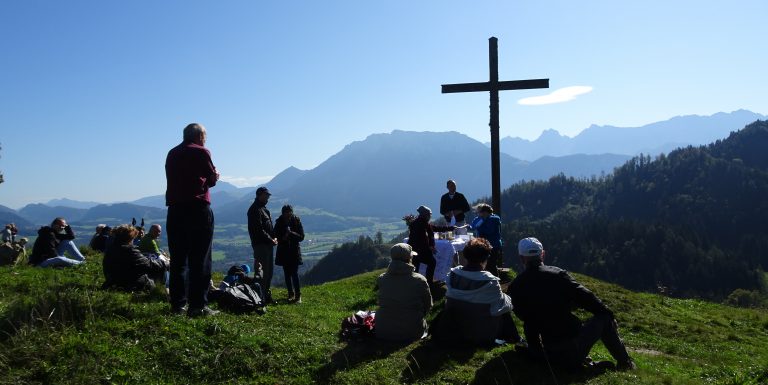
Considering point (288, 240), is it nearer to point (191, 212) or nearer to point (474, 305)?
point (191, 212)

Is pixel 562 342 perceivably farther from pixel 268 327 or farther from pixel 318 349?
pixel 268 327

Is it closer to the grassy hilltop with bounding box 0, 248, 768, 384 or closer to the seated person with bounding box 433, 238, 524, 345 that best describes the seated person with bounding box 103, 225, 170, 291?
the grassy hilltop with bounding box 0, 248, 768, 384

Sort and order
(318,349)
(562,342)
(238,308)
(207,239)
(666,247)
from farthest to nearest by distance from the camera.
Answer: (666,247) → (238,308) → (207,239) → (318,349) → (562,342)

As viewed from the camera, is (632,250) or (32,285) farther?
(632,250)

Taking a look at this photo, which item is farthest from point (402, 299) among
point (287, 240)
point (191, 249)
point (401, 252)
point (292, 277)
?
point (292, 277)

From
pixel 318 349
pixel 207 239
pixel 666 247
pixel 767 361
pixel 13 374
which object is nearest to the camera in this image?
pixel 13 374

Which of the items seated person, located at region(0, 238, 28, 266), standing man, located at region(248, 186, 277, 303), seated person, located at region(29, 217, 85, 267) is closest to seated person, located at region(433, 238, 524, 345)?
standing man, located at region(248, 186, 277, 303)

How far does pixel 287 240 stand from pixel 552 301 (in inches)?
307

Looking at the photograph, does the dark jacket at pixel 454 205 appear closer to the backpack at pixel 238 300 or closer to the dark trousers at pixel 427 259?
the dark trousers at pixel 427 259

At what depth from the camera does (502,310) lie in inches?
313

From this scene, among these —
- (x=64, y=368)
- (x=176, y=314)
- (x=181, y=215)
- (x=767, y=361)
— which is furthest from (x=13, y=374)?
(x=767, y=361)

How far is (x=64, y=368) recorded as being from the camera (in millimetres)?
6324

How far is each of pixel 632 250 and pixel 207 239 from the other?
156486mm

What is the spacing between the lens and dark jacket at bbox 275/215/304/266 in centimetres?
1312
